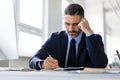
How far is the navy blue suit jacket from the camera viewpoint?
1.94 meters

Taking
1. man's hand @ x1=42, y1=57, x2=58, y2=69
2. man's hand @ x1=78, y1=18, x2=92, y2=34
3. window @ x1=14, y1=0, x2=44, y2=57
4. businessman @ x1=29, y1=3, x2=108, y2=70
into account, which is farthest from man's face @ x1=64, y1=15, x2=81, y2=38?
window @ x1=14, y1=0, x2=44, y2=57

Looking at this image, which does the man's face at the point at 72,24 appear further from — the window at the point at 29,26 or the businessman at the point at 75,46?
the window at the point at 29,26

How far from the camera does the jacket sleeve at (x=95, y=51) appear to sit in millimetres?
1916

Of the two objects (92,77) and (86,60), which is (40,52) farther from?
(92,77)

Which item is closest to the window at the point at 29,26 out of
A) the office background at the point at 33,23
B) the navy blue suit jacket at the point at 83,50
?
the office background at the point at 33,23

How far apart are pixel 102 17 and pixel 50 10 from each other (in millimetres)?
3319

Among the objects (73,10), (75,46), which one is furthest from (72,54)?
(73,10)

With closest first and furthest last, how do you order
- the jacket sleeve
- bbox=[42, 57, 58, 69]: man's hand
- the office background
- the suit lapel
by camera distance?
bbox=[42, 57, 58, 69]: man's hand < the jacket sleeve < the suit lapel < the office background

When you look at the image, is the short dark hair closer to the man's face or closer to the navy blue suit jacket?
the man's face

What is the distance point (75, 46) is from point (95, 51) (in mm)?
190

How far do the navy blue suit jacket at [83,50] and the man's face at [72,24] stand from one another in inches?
2.7

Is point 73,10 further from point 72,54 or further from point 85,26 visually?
point 72,54

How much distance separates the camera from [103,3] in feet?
25.6

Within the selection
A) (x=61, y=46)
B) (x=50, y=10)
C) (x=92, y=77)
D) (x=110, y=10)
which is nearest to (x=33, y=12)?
(x=50, y=10)
